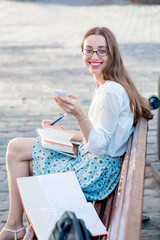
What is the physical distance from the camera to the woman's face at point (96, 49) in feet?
9.70

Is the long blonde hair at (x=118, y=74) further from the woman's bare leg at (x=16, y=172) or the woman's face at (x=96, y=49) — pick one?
the woman's bare leg at (x=16, y=172)

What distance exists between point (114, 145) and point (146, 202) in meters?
1.17

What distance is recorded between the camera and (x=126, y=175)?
2252 mm

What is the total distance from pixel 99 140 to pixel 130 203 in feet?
3.38

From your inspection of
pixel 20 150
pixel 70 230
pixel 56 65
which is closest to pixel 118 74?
pixel 20 150

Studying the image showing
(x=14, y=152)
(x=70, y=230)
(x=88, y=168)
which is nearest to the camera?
(x=70, y=230)

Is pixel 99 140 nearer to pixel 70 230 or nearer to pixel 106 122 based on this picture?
pixel 106 122


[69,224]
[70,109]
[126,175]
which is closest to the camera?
[69,224]

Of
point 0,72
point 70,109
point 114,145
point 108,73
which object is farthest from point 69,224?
point 0,72

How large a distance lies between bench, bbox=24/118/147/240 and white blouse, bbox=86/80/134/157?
8 centimetres

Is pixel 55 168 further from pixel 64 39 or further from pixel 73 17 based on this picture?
pixel 73 17

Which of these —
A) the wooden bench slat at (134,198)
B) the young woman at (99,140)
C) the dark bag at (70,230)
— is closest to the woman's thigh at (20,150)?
the young woman at (99,140)

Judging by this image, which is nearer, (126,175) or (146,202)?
(126,175)

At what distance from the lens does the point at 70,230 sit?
1.74 metres
